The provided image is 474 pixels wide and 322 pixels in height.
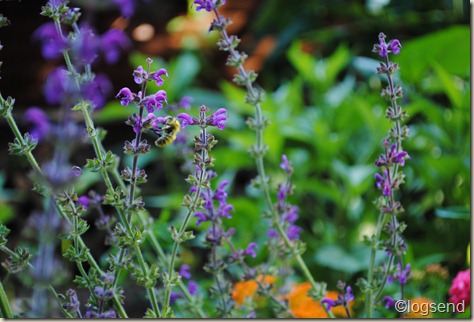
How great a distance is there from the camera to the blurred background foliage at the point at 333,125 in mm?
1498

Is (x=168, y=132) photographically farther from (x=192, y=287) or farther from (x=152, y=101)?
(x=192, y=287)

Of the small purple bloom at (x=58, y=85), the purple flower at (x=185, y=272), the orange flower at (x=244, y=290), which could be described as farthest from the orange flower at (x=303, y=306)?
the small purple bloom at (x=58, y=85)

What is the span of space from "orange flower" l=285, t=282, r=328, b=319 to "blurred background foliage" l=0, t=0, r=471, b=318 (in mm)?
221

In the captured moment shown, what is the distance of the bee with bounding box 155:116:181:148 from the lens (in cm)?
67

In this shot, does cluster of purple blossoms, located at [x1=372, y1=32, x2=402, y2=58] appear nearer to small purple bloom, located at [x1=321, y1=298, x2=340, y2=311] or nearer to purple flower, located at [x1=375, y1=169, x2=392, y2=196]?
purple flower, located at [x1=375, y1=169, x2=392, y2=196]

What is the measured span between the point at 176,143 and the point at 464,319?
475mm

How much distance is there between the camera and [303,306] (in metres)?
0.98

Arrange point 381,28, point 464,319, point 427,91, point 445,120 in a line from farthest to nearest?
point 381,28
point 427,91
point 445,120
point 464,319

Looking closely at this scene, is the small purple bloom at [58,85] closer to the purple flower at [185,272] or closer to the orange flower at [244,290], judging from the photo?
the purple flower at [185,272]

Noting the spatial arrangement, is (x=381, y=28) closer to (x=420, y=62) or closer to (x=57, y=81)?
(x=420, y=62)

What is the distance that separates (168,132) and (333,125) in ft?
3.77

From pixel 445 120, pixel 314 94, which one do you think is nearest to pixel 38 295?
pixel 445 120

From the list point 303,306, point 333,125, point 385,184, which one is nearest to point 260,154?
point 385,184

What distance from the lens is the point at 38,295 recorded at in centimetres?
61
